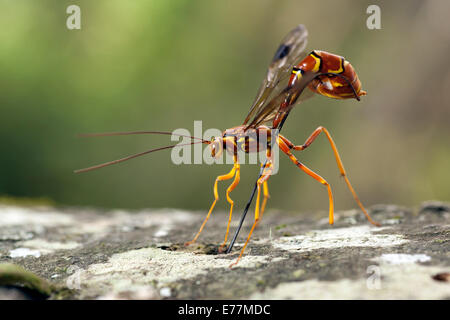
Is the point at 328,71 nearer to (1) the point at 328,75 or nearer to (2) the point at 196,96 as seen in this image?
(1) the point at 328,75

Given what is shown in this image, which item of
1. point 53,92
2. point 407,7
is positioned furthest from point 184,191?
point 407,7

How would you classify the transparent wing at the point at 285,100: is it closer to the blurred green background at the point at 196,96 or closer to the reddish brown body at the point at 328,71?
the reddish brown body at the point at 328,71

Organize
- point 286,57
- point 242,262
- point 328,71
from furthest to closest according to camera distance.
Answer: point 286,57
point 328,71
point 242,262

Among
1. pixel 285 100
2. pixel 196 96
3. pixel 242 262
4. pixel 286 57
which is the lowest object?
pixel 242 262

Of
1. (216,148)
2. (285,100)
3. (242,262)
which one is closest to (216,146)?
(216,148)

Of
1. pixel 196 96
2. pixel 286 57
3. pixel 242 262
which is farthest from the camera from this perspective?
pixel 196 96

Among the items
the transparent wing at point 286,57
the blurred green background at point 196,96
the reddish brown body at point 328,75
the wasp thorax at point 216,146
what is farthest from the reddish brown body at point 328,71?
the blurred green background at point 196,96
